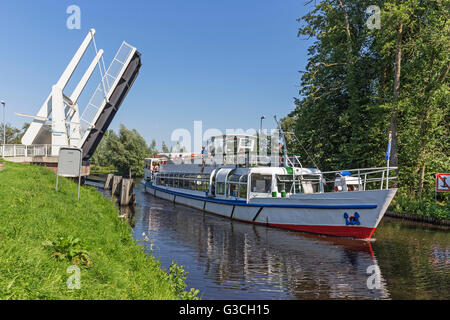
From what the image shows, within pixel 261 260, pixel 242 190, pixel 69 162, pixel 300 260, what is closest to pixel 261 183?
pixel 242 190

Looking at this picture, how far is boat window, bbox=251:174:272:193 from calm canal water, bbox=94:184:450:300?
2545 mm

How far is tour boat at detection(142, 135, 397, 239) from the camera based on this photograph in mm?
16938

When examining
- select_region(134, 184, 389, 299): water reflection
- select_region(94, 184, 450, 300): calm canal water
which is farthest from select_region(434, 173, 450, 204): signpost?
select_region(134, 184, 389, 299): water reflection

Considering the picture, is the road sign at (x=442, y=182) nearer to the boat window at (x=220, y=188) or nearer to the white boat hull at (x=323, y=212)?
the white boat hull at (x=323, y=212)

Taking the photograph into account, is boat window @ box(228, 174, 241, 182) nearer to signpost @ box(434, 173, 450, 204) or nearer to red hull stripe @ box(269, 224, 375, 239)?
red hull stripe @ box(269, 224, 375, 239)

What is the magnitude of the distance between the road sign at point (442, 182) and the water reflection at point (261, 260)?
11.0 meters

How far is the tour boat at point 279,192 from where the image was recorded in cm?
1694

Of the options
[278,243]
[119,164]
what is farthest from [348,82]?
[119,164]

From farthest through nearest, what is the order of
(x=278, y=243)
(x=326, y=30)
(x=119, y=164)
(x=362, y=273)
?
1. (x=119, y=164)
2. (x=326, y=30)
3. (x=278, y=243)
4. (x=362, y=273)

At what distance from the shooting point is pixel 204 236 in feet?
58.2

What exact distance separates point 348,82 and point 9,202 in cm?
2720

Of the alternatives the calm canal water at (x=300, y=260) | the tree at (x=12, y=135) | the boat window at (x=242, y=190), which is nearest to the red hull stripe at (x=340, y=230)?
the calm canal water at (x=300, y=260)

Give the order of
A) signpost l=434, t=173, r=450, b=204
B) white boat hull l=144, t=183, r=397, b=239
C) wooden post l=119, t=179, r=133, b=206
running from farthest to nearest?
wooden post l=119, t=179, r=133, b=206
signpost l=434, t=173, r=450, b=204
white boat hull l=144, t=183, r=397, b=239
